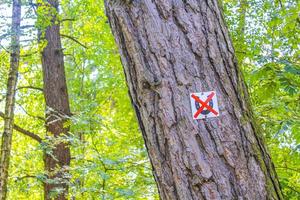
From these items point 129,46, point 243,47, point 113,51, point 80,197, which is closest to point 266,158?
point 129,46

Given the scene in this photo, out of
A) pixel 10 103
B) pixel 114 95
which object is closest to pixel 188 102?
pixel 10 103

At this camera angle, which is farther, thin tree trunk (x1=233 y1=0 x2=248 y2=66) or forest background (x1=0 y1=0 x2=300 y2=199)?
thin tree trunk (x1=233 y1=0 x2=248 y2=66)

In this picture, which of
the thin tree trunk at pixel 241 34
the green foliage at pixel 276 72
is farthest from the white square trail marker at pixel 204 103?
the thin tree trunk at pixel 241 34

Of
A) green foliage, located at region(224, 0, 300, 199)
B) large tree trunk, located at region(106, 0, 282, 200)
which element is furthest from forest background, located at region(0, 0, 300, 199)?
large tree trunk, located at region(106, 0, 282, 200)

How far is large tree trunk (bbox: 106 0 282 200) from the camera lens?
3.17 ft

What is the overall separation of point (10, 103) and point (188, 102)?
3.20m

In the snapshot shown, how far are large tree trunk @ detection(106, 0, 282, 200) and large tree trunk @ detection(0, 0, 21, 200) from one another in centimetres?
293

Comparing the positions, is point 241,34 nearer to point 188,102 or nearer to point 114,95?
point 114,95

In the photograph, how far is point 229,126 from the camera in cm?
99

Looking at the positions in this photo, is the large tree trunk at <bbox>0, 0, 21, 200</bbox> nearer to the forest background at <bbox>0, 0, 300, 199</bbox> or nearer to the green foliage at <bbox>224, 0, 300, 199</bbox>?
the forest background at <bbox>0, 0, 300, 199</bbox>

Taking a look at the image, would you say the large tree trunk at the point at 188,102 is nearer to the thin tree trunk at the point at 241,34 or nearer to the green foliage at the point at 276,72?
the green foliage at the point at 276,72

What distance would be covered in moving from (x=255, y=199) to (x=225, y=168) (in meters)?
0.10

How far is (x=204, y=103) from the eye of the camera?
0.97 m

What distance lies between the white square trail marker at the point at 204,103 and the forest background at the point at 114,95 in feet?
3.03
